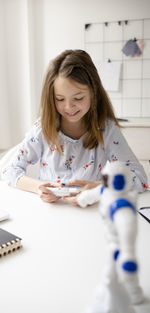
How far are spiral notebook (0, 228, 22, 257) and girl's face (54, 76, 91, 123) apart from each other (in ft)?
1.67

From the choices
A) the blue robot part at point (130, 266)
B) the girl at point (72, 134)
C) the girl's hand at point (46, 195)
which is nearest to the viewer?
the blue robot part at point (130, 266)

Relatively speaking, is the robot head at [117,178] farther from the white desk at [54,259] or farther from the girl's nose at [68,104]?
the girl's nose at [68,104]

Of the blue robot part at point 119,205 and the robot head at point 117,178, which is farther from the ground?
the robot head at point 117,178

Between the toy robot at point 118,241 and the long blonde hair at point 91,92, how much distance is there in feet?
2.23

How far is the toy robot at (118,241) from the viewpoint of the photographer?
1.19 feet

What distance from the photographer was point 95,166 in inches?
50.4

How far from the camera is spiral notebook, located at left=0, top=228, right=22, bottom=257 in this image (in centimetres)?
66

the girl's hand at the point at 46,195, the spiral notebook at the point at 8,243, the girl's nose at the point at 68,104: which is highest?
A: the girl's nose at the point at 68,104

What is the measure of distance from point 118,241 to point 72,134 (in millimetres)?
901

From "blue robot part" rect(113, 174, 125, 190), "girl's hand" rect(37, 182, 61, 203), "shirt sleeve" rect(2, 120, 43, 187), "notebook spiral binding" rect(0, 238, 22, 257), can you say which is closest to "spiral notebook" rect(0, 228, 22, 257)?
"notebook spiral binding" rect(0, 238, 22, 257)

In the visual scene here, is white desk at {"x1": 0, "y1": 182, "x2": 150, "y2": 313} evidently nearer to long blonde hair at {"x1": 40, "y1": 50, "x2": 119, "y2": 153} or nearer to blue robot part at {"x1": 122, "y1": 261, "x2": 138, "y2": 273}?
blue robot part at {"x1": 122, "y1": 261, "x2": 138, "y2": 273}

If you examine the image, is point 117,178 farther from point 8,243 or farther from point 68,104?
point 68,104

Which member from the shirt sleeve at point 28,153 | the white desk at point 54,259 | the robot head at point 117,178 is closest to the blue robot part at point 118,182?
the robot head at point 117,178

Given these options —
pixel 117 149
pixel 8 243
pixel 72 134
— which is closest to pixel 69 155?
pixel 72 134
